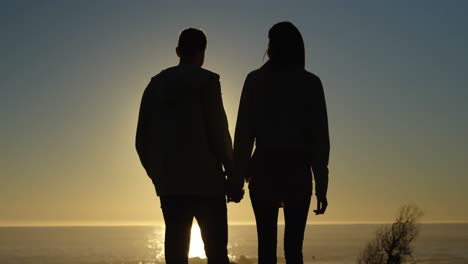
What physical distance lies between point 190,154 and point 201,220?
0.54m

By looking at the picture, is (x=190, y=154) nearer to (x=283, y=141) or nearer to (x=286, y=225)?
(x=283, y=141)

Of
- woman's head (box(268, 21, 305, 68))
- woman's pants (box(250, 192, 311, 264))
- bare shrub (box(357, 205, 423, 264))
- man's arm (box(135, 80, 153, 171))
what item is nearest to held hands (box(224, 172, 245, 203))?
woman's pants (box(250, 192, 311, 264))

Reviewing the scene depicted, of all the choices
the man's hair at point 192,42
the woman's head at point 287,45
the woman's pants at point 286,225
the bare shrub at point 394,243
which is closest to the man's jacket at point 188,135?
the man's hair at point 192,42

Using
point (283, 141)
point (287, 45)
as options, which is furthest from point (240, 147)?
point (287, 45)

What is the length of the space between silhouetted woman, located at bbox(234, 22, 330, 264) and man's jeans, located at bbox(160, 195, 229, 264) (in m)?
0.33

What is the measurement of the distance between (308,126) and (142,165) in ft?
4.92

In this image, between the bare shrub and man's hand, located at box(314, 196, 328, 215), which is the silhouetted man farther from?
the bare shrub

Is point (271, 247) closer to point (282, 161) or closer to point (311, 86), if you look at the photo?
point (282, 161)

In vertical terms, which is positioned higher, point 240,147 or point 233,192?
point 240,147

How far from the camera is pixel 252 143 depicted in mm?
5609

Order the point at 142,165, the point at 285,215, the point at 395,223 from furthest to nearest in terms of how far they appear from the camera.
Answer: the point at 395,223, the point at 142,165, the point at 285,215

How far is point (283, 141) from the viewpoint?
17.7 feet

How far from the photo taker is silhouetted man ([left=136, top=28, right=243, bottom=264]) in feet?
18.3

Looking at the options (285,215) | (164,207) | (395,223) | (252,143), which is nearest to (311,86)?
(252,143)
